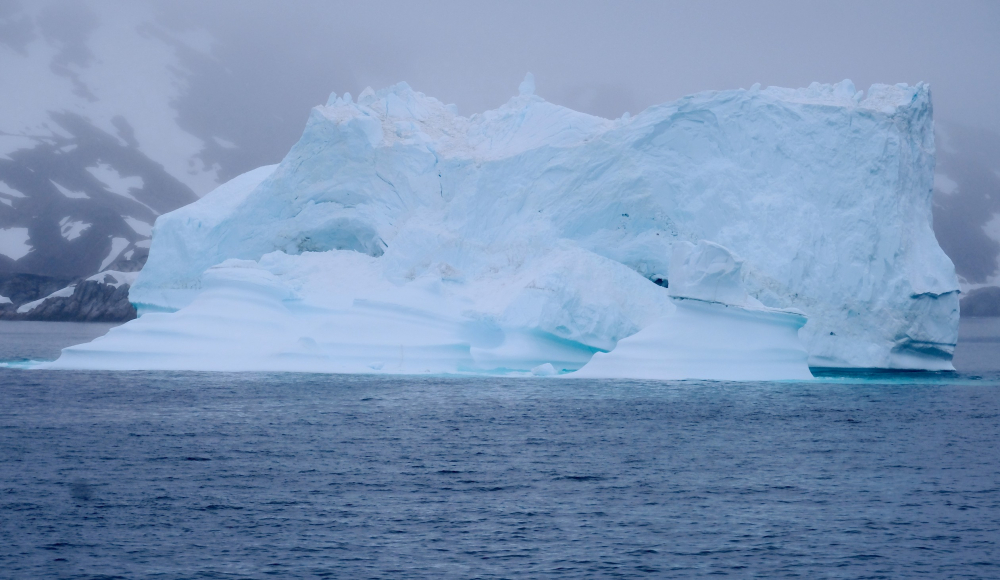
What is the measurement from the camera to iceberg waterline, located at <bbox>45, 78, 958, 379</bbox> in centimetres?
2047

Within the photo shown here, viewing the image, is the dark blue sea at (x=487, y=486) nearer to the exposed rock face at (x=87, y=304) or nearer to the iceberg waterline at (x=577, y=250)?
the iceberg waterline at (x=577, y=250)

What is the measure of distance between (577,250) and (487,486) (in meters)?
14.0

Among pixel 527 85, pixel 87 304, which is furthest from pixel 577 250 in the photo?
pixel 87 304

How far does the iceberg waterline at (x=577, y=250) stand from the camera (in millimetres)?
20469

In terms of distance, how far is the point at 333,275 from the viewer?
A: 2377 centimetres

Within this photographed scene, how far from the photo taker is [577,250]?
75.5 feet

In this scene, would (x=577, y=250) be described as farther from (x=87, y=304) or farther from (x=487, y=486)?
(x=87, y=304)

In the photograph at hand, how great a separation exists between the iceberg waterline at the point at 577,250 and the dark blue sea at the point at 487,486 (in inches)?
140

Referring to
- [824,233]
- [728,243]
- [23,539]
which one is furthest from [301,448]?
[824,233]

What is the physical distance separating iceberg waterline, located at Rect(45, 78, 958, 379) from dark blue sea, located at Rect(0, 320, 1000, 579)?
3562mm

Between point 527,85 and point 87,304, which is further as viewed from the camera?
point 87,304

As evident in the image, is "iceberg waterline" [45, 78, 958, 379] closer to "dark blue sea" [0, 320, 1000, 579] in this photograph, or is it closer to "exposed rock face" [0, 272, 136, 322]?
"dark blue sea" [0, 320, 1000, 579]

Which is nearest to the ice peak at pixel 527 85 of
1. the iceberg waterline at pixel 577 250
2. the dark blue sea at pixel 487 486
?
the iceberg waterline at pixel 577 250

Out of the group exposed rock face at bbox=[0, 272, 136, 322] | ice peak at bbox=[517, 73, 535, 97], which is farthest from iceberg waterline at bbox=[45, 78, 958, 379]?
exposed rock face at bbox=[0, 272, 136, 322]
